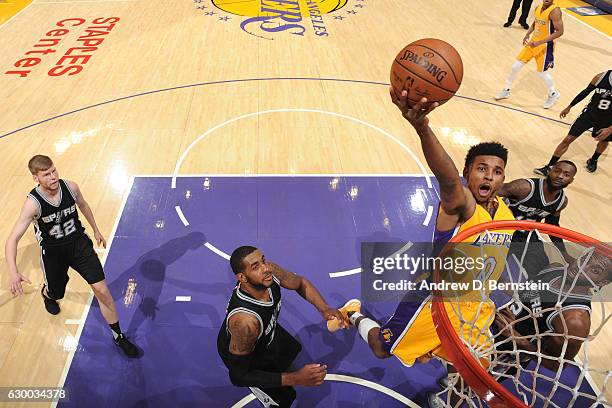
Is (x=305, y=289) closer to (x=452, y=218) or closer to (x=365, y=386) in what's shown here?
(x=365, y=386)

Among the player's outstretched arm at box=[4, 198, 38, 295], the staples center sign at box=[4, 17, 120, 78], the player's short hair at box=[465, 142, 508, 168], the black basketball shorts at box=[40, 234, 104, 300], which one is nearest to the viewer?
the player's short hair at box=[465, 142, 508, 168]

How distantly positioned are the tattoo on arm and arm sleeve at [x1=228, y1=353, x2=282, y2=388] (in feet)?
0.17

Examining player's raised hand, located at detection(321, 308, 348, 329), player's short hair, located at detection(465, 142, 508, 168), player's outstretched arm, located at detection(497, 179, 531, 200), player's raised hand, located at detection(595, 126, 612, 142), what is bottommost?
player's raised hand, located at detection(595, 126, 612, 142)

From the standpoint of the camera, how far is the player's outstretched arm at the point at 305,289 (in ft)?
10.4

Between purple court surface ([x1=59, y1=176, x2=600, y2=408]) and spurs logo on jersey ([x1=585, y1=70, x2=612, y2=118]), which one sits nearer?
purple court surface ([x1=59, y1=176, x2=600, y2=408])

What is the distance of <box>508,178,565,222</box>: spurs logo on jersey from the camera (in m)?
3.96

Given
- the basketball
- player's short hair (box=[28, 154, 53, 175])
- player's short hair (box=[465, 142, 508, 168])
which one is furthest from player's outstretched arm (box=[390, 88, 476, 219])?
player's short hair (box=[28, 154, 53, 175])

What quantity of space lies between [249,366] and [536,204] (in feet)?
9.76

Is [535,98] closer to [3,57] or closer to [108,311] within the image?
[108,311]

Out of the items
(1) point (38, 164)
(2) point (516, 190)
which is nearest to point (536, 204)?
(2) point (516, 190)

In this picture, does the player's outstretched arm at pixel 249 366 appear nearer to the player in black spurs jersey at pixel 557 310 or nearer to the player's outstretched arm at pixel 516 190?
the player in black spurs jersey at pixel 557 310

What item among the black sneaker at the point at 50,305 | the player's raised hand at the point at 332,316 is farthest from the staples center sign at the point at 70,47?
the player's raised hand at the point at 332,316

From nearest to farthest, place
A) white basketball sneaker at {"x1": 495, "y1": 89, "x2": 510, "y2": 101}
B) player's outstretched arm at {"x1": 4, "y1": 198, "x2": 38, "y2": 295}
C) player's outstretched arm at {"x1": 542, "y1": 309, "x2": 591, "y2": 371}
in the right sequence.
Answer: player's outstretched arm at {"x1": 542, "y1": 309, "x2": 591, "y2": 371}, player's outstretched arm at {"x1": 4, "y1": 198, "x2": 38, "y2": 295}, white basketball sneaker at {"x1": 495, "y1": 89, "x2": 510, "y2": 101}

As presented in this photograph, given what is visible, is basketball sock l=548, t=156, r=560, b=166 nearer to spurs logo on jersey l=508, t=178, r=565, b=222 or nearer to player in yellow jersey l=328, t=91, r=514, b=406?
spurs logo on jersey l=508, t=178, r=565, b=222
